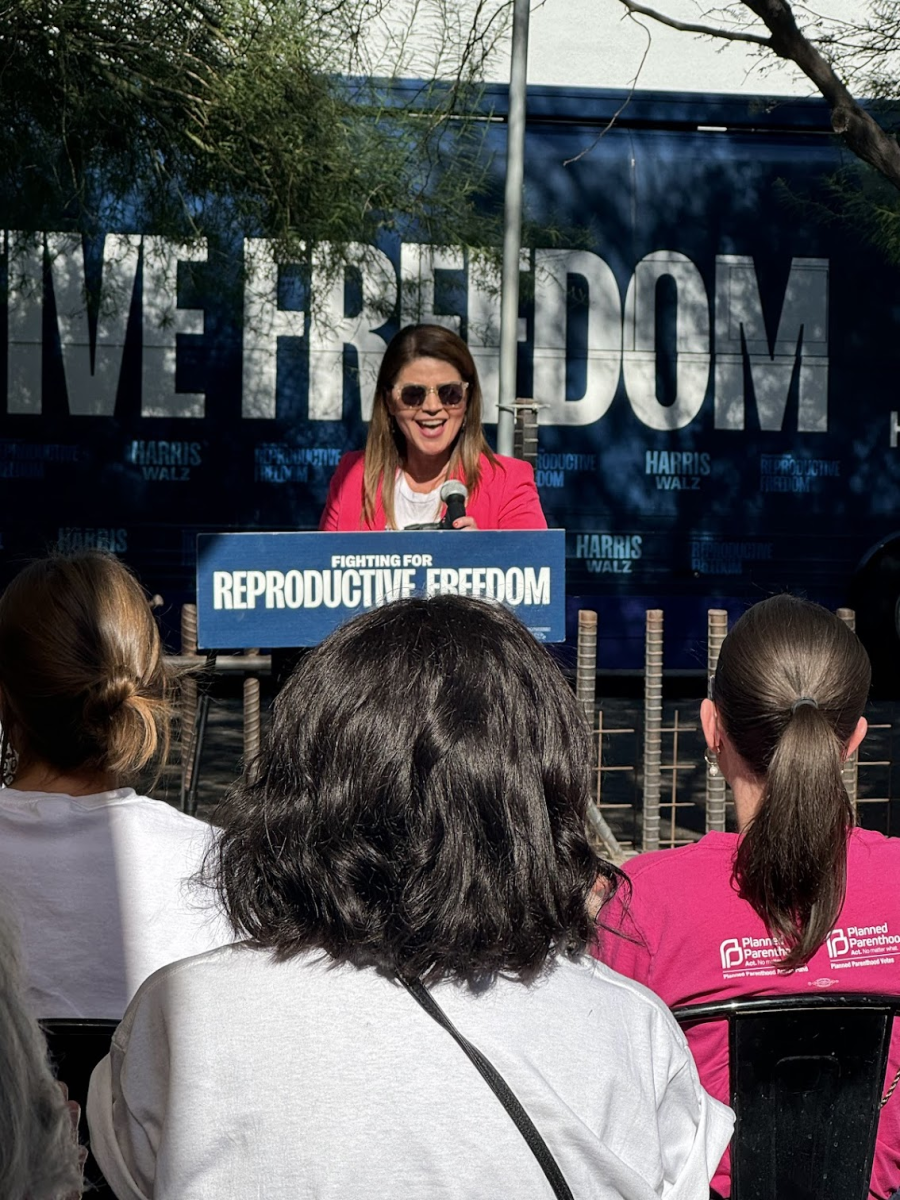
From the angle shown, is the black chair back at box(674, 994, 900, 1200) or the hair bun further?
the hair bun

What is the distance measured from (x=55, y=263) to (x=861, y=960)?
7.29 meters

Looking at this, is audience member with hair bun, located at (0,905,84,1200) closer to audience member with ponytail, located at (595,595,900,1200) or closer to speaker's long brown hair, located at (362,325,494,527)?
audience member with ponytail, located at (595,595,900,1200)

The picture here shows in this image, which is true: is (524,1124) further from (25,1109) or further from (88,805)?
(88,805)

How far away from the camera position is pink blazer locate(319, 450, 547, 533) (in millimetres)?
4141

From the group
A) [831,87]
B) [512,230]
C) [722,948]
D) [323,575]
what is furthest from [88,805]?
[512,230]

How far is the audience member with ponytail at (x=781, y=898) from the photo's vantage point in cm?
199

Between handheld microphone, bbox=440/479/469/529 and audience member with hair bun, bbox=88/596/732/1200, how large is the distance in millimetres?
2328

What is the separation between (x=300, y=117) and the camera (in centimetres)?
642

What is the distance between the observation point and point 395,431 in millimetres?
4238

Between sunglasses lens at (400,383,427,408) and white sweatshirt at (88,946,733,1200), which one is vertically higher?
sunglasses lens at (400,383,427,408)

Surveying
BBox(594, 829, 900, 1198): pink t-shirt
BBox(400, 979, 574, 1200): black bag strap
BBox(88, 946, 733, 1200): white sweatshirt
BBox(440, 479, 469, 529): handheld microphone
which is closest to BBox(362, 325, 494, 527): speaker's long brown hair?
BBox(440, 479, 469, 529): handheld microphone

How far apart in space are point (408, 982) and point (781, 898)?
2.77ft

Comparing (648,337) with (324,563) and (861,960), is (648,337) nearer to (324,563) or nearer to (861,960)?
(324,563)

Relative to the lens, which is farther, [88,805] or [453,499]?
[453,499]
